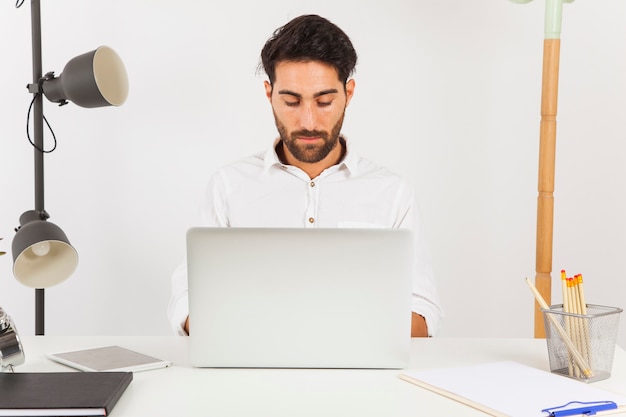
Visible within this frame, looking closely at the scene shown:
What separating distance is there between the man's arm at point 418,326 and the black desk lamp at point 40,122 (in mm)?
1060

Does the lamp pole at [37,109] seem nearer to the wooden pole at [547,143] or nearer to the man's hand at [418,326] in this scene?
the man's hand at [418,326]

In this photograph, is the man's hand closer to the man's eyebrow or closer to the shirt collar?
the shirt collar

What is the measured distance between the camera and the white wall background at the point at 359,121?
363cm

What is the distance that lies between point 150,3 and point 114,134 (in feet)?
2.02

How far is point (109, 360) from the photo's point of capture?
1.75 meters

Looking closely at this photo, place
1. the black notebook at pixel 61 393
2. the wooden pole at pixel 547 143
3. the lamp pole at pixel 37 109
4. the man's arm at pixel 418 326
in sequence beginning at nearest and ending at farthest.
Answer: the black notebook at pixel 61 393 < the man's arm at pixel 418 326 < the lamp pole at pixel 37 109 < the wooden pole at pixel 547 143

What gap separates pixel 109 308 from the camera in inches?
148

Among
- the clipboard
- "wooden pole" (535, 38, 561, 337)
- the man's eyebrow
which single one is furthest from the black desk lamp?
"wooden pole" (535, 38, 561, 337)

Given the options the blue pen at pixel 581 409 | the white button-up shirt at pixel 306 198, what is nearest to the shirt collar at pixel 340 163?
the white button-up shirt at pixel 306 198

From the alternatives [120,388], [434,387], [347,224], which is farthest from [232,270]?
[347,224]

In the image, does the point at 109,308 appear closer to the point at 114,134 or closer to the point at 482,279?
the point at 114,134

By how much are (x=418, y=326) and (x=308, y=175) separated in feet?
2.60

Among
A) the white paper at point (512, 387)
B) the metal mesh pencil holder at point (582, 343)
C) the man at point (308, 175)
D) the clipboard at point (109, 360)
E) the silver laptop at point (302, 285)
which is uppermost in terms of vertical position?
the man at point (308, 175)

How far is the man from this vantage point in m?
2.92
